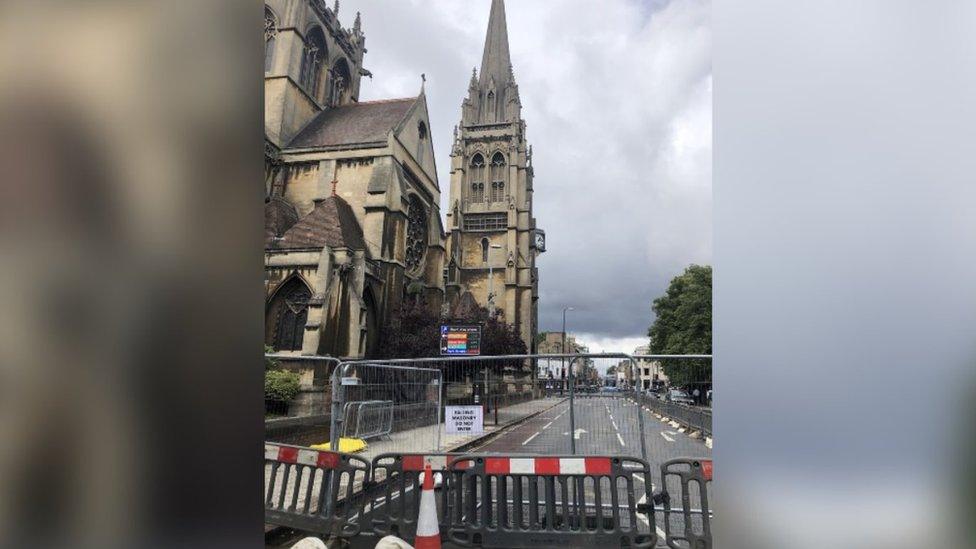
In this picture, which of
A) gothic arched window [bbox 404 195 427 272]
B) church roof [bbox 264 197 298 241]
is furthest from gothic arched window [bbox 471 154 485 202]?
church roof [bbox 264 197 298 241]

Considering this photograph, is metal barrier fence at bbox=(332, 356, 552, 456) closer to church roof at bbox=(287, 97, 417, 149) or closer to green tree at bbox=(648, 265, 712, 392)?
green tree at bbox=(648, 265, 712, 392)

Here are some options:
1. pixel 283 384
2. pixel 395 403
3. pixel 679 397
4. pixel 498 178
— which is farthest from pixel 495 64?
pixel 679 397

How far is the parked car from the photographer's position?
20.5ft

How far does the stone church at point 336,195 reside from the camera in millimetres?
23312

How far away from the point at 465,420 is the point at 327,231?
1799 cm

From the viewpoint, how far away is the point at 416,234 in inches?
1403

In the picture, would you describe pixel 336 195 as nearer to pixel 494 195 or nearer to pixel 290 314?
pixel 290 314

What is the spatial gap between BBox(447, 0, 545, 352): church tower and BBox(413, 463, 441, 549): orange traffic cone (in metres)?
42.3

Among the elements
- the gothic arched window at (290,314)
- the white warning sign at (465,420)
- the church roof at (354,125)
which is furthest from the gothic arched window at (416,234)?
the white warning sign at (465,420)
